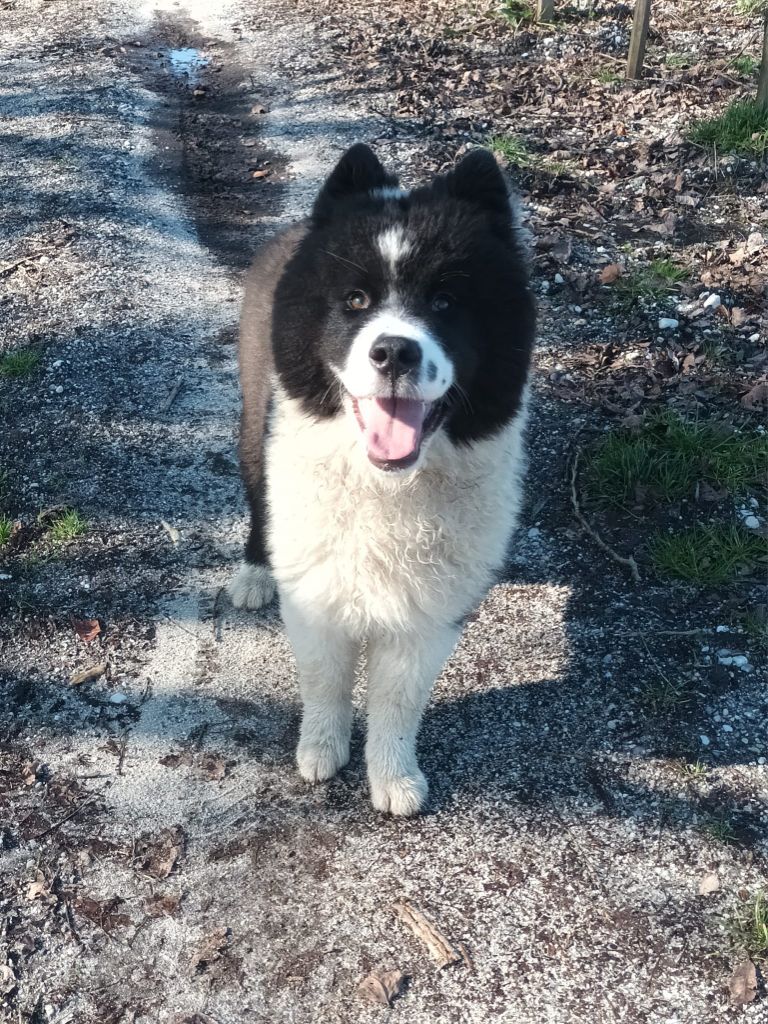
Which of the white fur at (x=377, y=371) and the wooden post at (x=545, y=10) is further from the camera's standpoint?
the wooden post at (x=545, y=10)

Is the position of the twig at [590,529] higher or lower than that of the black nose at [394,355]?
lower

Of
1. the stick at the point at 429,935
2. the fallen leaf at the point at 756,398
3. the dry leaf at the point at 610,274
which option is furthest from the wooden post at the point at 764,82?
the stick at the point at 429,935

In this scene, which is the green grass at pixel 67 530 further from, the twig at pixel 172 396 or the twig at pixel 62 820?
the twig at pixel 62 820

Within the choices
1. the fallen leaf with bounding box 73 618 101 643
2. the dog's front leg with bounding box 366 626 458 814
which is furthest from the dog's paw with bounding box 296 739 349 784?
the fallen leaf with bounding box 73 618 101 643

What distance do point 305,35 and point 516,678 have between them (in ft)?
29.3

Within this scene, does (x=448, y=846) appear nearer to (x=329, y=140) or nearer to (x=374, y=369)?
(x=374, y=369)

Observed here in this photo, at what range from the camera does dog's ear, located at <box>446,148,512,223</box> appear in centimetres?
275

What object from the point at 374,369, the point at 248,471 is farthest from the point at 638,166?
the point at 374,369

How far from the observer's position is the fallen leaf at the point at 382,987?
2.71 metres

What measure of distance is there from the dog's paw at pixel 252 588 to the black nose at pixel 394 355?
1.65 metres

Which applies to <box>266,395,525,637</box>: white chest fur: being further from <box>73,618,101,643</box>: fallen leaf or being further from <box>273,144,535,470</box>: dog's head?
<box>73,618,101,643</box>: fallen leaf

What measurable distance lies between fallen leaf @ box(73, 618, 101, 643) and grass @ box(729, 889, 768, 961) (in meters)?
2.60

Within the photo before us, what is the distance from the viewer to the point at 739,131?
22.3 feet

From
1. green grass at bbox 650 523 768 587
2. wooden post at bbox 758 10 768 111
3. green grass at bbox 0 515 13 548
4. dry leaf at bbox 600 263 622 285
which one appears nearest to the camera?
green grass at bbox 650 523 768 587
